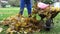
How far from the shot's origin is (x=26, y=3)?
226 inches

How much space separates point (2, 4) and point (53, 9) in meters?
13.6

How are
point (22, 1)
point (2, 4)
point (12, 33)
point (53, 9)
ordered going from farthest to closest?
1. point (2, 4)
2. point (22, 1)
3. point (53, 9)
4. point (12, 33)

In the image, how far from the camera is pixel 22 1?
5656mm

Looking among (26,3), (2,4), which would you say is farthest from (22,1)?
(2,4)

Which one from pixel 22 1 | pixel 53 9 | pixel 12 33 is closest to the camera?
pixel 12 33

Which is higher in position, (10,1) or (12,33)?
(12,33)

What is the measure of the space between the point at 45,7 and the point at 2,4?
13460 millimetres

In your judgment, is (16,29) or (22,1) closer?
(16,29)

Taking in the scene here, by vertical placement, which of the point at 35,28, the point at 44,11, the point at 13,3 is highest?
the point at 44,11

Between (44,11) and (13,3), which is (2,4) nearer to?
(13,3)

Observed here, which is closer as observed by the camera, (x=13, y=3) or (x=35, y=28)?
(x=35, y=28)

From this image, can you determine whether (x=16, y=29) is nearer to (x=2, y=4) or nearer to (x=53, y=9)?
(x=53, y=9)

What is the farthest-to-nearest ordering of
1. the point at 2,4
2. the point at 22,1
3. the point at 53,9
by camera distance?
the point at 2,4, the point at 22,1, the point at 53,9

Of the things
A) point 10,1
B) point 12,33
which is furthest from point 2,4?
point 12,33
